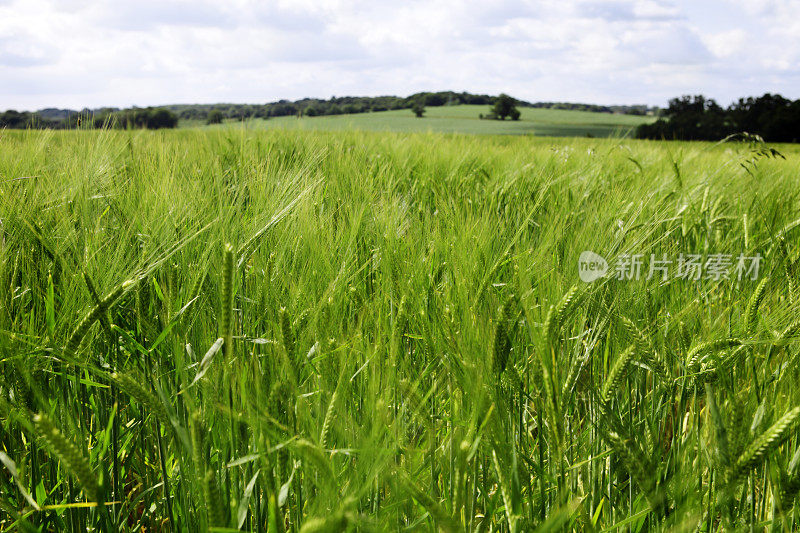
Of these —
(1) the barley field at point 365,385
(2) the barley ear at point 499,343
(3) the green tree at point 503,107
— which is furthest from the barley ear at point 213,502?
(3) the green tree at point 503,107

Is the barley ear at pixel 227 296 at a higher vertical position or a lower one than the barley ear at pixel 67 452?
higher

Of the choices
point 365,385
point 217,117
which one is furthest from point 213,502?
point 217,117

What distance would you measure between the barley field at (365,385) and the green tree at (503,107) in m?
35.3

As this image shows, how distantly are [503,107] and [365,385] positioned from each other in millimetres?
36829

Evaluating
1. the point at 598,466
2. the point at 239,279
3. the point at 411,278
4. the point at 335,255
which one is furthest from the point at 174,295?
the point at 598,466

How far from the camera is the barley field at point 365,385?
2.08 ft

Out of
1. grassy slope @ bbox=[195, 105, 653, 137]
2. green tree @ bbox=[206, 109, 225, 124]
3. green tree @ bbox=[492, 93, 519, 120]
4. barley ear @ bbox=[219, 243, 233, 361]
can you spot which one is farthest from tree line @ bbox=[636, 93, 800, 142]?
barley ear @ bbox=[219, 243, 233, 361]

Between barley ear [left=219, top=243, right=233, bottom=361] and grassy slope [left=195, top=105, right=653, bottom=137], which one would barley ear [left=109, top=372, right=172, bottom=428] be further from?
grassy slope [left=195, top=105, right=653, bottom=137]

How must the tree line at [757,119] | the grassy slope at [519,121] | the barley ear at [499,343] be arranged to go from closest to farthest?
1. the barley ear at [499,343]
2. the tree line at [757,119]
3. the grassy slope at [519,121]
